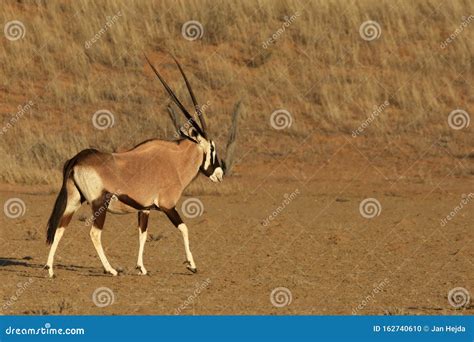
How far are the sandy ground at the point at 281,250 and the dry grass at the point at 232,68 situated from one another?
263cm

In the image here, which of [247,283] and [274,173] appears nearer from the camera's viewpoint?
[247,283]

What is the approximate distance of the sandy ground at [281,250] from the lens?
10133 millimetres

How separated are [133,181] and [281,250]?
2.61 meters

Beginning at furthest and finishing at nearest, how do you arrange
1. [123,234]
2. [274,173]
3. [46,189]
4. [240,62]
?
[240,62] < [274,173] < [46,189] < [123,234]

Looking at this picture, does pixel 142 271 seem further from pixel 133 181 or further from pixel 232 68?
pixel 232 68

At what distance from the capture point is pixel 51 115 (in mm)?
22734

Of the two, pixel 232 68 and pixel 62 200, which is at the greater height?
pixel 62 200

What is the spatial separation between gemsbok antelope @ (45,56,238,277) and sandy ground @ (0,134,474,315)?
49cm

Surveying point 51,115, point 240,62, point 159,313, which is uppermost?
point 159,313

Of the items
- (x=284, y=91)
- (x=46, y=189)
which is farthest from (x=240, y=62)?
(x=46, y=189)

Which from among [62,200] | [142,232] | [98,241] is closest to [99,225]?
[98,241]

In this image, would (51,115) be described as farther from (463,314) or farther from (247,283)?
(463,314)

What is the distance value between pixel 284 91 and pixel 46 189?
7.16 meters

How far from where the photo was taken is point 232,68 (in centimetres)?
2495
